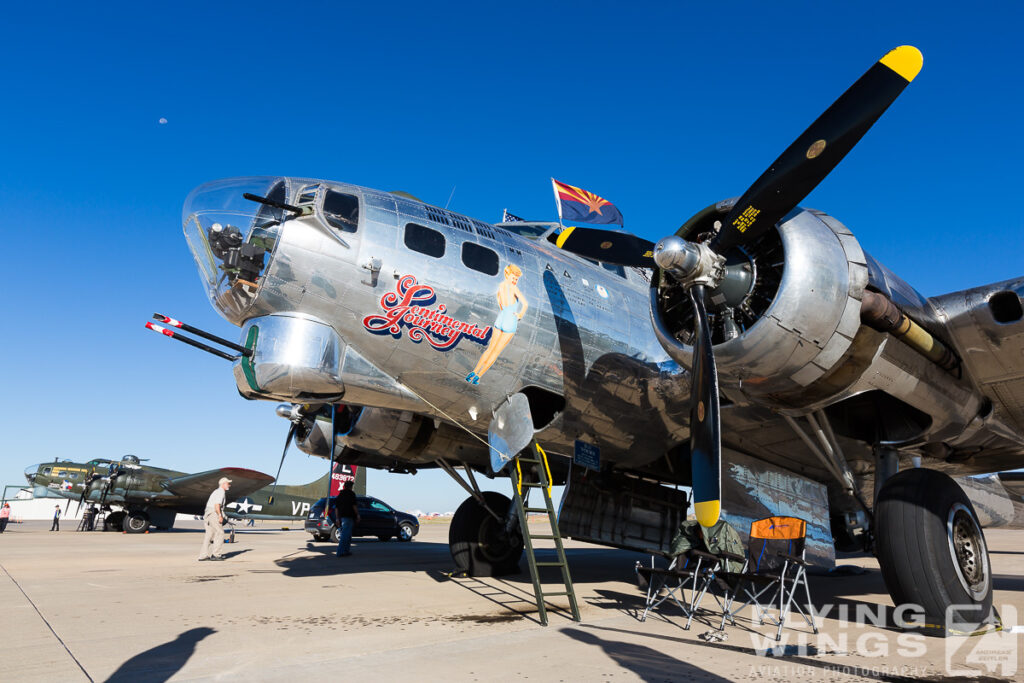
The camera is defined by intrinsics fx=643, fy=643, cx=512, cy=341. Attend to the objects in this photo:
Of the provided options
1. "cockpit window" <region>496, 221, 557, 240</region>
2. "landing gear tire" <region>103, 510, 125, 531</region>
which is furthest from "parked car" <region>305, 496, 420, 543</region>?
"cockpit window" <region>496, 221, 557, 240</region>

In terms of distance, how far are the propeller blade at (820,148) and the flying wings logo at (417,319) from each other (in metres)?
3.03

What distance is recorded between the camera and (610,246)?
770 centimetres

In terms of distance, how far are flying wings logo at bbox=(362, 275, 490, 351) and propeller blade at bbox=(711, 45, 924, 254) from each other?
119 inches

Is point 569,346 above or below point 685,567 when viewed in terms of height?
above

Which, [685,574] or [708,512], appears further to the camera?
[685,574]

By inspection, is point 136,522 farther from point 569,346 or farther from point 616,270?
point 569,346

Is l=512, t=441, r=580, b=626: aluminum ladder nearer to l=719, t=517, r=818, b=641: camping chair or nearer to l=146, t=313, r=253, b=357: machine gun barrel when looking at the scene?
l=719, t=517, r=818, b=641: camping chair

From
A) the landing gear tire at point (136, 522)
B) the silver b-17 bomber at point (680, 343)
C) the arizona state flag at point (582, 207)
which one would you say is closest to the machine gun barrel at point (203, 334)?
the silver b-17 bomber at point (680, 343)

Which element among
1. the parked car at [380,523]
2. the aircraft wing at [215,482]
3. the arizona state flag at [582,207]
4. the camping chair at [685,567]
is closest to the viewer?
the camping chair at [685,567]

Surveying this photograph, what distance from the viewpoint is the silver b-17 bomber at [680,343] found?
238 inches

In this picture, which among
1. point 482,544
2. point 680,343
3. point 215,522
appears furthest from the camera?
point 215,522

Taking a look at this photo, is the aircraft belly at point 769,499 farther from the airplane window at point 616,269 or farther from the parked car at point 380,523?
the parked car at point 380,523

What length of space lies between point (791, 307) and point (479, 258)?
350 cm

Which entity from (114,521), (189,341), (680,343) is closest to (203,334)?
(189,341)
